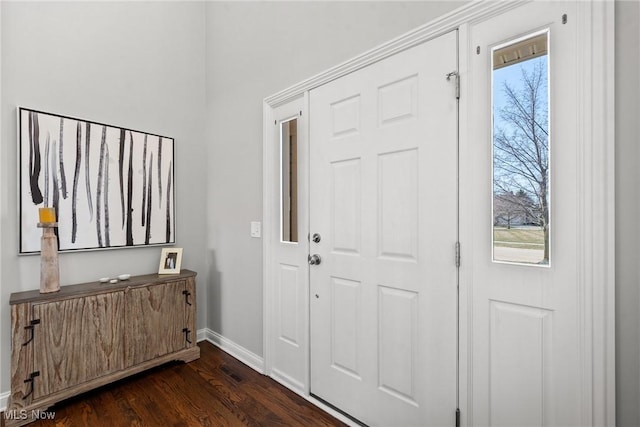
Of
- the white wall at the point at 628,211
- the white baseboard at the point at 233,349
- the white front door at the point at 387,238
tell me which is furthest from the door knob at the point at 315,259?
the white wall at the point at 628,211

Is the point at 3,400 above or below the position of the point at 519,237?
below

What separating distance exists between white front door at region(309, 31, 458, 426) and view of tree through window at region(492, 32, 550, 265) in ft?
0.58

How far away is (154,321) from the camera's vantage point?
2357 millimetres

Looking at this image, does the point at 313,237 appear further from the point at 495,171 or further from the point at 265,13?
the point at 265,13

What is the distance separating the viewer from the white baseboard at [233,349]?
2467 mm

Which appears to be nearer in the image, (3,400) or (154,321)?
(3,400)

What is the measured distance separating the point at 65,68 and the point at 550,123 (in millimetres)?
3014

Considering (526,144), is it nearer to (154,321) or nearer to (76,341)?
(154,321)

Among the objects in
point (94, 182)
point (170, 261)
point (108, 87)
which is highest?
point (108, 87)

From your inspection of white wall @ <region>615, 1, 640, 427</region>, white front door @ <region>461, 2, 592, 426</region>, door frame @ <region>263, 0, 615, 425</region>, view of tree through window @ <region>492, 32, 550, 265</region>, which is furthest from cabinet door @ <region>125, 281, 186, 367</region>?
white wall @ <region>615, 1, 640, 427</region>

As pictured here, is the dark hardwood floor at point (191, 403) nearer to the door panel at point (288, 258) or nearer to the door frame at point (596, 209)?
the door panel at point (288, 258)

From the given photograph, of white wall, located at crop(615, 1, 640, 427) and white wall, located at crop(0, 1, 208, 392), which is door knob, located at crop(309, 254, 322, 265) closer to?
white wall, located at crop(615, 1, 640, 427)

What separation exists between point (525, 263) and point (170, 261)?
8.42 ft

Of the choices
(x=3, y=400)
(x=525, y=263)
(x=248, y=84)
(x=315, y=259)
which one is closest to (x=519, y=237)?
(x=525, y=263)
